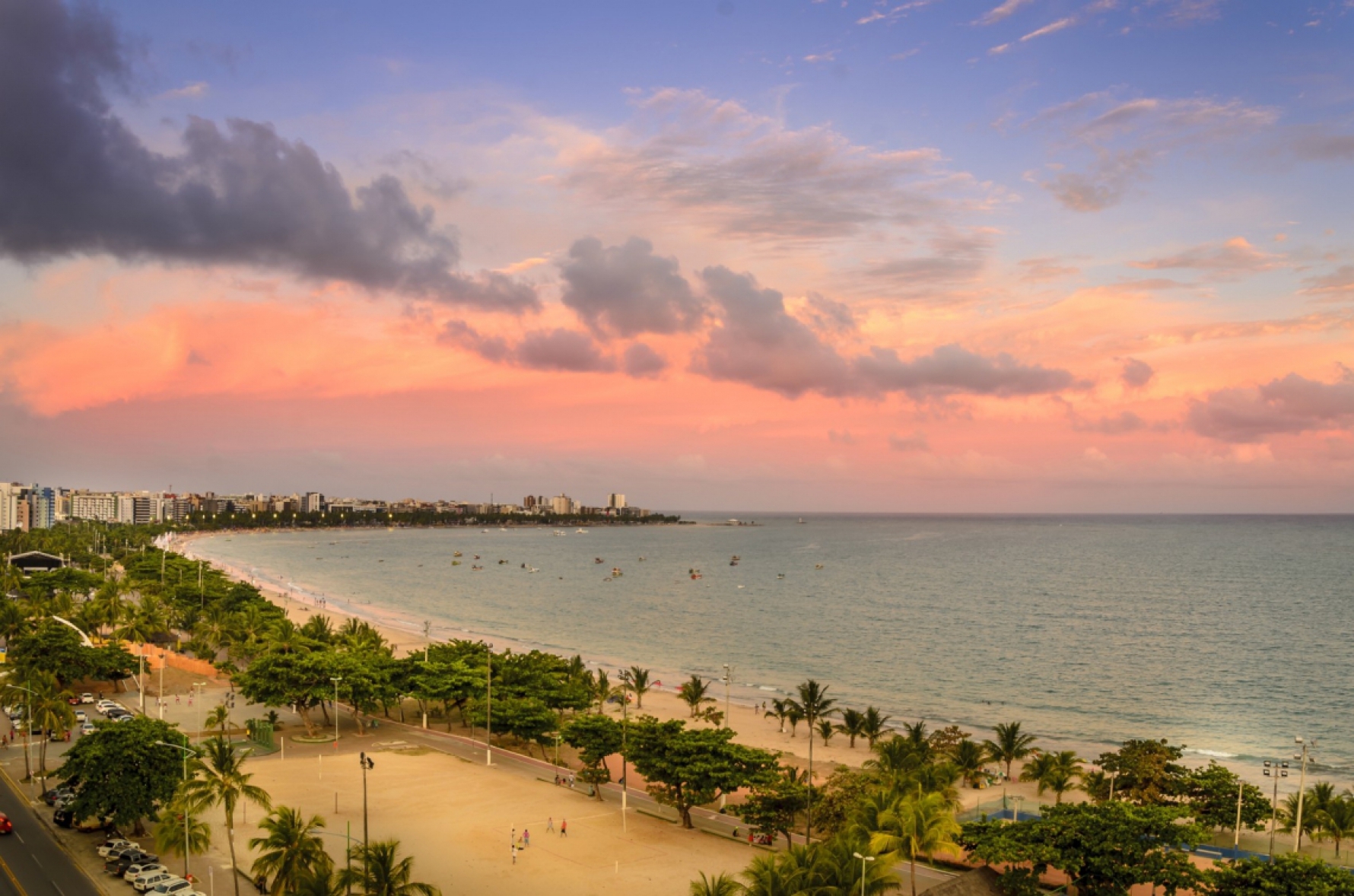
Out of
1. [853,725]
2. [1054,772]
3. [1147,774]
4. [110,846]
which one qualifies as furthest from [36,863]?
[1147,774]

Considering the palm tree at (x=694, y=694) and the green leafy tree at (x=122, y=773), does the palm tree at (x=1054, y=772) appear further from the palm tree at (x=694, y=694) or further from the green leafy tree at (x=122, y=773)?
the green leafy tree at (x=122, y=773)

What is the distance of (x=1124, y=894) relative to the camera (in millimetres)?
33875

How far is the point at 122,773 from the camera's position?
133 ft

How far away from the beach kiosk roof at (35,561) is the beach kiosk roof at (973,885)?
14848cm

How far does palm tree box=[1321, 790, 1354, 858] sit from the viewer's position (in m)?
45.1

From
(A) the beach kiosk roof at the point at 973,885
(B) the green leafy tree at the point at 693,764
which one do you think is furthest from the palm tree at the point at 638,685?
(A) the beach kiosk roof at the point at 973,885

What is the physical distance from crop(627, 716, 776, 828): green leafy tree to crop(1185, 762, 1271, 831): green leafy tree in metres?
22.0

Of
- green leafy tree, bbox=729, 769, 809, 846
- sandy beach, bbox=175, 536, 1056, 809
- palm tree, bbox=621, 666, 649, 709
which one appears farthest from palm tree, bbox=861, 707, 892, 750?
green leafy tree, bbox=729, 769, 809, 846

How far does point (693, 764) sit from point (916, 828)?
13.4 metres

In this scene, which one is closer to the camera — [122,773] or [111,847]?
[111,847]

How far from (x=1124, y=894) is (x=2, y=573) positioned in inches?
5563

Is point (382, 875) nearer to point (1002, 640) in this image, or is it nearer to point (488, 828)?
point (488, 828)

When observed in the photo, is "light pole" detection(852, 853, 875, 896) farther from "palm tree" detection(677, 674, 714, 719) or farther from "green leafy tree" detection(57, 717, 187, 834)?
"palm tree" detection(677, 674, 714, 719)

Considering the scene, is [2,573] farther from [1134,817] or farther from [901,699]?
[1134,817]
